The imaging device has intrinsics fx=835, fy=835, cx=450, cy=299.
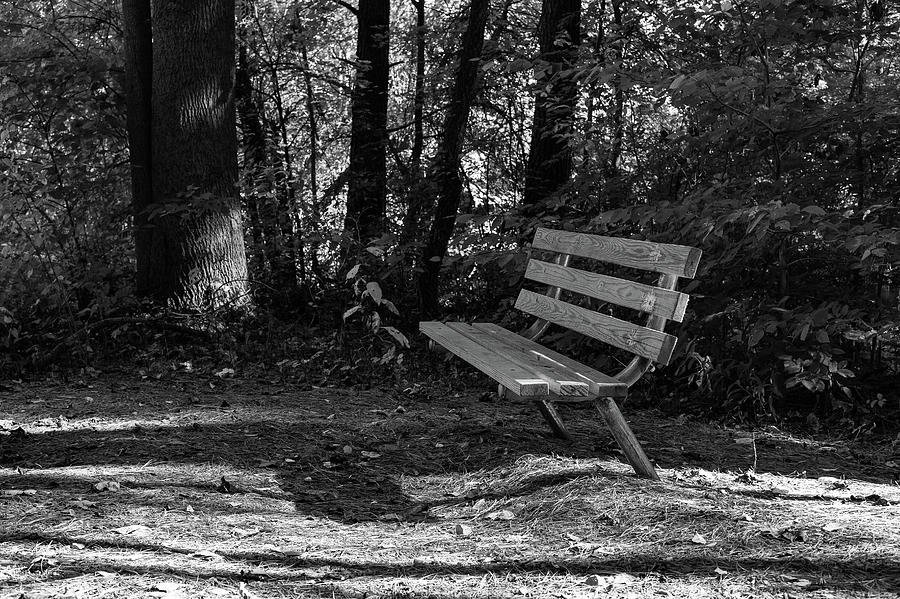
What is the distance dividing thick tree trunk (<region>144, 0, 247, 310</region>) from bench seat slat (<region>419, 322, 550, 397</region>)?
2861mm

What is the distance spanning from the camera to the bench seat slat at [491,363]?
341 centimetres

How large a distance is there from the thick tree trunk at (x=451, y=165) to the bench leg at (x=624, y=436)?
12.4 feet

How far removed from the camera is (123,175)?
26.6 feet

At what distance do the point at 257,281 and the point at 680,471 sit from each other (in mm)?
5049

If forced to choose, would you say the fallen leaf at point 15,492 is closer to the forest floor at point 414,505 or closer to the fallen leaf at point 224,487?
the forest floor at point 414,505

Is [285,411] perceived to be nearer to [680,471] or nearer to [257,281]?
[680,471]

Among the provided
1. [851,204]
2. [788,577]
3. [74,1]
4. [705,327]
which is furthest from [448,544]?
[74,1]

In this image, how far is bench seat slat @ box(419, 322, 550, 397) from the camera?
11.2 ft

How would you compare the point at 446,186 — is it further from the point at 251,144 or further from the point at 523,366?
the point at 523,366

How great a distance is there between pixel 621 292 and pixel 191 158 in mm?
4494

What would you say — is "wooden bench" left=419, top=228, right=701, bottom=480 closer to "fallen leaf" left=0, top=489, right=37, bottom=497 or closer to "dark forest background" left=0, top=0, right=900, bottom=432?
"dark forest background" left=0, top=0, right=900, bottom=432

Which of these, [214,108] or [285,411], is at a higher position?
[214,108]

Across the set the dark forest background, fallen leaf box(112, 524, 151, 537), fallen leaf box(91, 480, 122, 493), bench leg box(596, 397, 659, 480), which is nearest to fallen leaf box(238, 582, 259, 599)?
fallen leaf box(112, 524, 151, 537)

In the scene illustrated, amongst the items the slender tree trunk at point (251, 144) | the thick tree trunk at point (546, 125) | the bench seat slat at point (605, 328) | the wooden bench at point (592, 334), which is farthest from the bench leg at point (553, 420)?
the slender tree trunk at point (251, 144)
